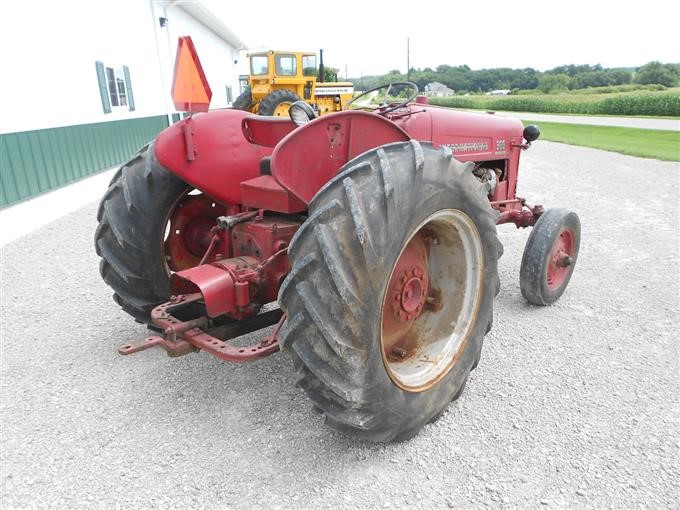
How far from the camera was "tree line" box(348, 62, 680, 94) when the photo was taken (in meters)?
44.5

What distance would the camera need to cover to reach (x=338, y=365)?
6.07 feet

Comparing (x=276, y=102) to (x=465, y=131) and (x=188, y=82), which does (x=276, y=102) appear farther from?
(x=188, y=82)

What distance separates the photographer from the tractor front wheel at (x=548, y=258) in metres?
3.62

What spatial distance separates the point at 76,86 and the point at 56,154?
6.15 ft

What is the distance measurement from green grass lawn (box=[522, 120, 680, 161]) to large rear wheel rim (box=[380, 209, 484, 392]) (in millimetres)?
11586

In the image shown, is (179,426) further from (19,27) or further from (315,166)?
(19,27)

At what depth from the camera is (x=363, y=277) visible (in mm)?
1802

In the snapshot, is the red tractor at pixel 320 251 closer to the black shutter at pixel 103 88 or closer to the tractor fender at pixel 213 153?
the tractor fender at pixel 213 153

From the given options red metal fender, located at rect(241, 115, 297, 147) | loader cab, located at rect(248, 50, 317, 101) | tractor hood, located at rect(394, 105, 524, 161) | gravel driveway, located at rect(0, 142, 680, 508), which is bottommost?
gravel driveway, located at rect(0, 142, 680, 508)

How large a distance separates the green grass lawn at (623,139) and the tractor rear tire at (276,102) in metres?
8.91

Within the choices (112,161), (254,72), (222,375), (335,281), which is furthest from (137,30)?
(335,281)

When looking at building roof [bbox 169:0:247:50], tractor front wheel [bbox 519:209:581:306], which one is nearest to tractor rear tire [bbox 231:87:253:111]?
building roof [bbox 169:0:247:50]

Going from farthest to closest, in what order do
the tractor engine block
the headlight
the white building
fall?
the white building < the headlight < the tractor engine block

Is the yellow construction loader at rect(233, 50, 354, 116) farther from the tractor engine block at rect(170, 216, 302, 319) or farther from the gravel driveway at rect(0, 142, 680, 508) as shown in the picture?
the tractor engine block at rect(170, 216, 302, 319)
